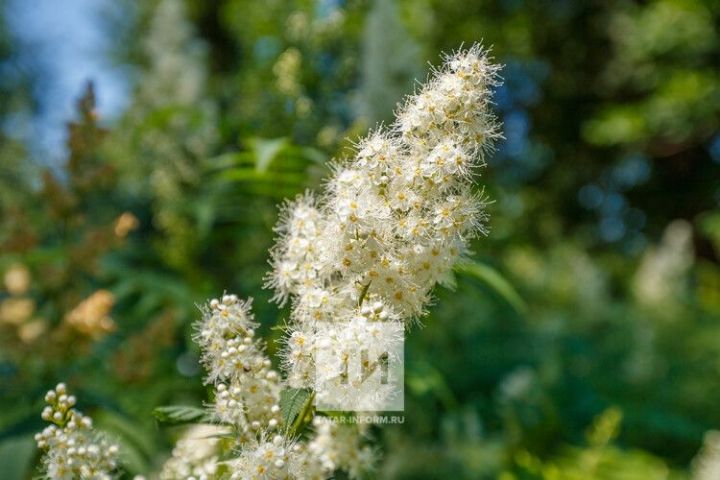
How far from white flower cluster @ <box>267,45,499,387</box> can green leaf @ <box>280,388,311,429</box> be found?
16mm

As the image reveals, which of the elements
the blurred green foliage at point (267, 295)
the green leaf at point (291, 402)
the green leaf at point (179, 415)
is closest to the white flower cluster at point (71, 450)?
the green leaf at point (179, 415)

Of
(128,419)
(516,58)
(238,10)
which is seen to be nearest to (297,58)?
(128,419)

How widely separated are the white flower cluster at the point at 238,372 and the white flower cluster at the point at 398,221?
0.05m

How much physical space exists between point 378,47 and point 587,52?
10.9 metres

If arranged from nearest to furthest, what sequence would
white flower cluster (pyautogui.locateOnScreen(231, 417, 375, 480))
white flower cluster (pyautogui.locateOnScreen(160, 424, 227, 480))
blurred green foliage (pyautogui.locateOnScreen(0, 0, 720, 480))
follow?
white flower cluster (pyautogui.locateOnScreen(231, 417, 375, 480)) → white flower cluster (pyautogui.locateOnScreen(160, 424, 227, 480)) → blurred green foliage (pyautogui.locateOnScreen(0, 0, 720, 480))

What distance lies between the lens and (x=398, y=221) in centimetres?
101

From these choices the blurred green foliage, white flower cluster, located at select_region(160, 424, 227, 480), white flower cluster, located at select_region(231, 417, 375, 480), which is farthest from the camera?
the blurred green foliage

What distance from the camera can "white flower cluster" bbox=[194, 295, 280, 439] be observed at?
99cm

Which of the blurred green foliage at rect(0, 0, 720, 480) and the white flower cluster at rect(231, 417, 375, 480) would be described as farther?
the blurred green foliage at rect(0, 0, 720, 480)

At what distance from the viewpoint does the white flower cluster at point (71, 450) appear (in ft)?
3.04

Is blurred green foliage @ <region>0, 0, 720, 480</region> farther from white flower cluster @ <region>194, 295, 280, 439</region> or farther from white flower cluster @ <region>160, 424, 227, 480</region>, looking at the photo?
white flower cluster @ <region>194, 295, 280, 439</region>

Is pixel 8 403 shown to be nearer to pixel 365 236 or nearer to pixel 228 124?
pixel 228 124

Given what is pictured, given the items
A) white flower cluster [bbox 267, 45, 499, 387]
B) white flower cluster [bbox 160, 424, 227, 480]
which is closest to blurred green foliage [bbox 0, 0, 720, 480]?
white flower cluster [bbox 160, 424, 227, 480]

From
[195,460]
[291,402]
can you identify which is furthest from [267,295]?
[291,402]
